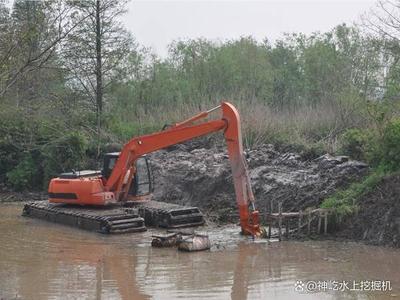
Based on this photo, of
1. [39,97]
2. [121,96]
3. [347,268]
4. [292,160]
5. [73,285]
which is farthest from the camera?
[121,96]

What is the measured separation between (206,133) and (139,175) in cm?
332

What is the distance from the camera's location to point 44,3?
34.6 ft

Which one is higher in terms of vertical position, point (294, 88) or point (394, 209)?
point (294, 88)

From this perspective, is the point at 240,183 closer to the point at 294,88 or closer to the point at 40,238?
the point at 40,238

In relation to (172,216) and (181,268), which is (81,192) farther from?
(181,268)

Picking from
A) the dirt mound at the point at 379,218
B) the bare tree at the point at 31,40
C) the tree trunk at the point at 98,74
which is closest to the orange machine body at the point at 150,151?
the dirt mound at the point at 379,218

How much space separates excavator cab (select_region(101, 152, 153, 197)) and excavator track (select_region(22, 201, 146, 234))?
28.5 inches

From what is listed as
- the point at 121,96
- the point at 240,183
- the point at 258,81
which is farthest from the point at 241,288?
the point at 258,81

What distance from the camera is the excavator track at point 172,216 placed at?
17.5m

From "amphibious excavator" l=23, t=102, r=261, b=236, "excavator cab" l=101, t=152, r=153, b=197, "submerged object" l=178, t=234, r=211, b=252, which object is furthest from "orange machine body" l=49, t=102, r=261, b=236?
"submerged object" l=178, t=234, r=211, b=252

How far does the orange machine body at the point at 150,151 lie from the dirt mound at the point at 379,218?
2.35m

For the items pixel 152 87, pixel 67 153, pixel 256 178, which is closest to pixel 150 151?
pixel 256 178

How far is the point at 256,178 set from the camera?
20.1m

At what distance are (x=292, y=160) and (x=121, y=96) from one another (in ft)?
69.0
